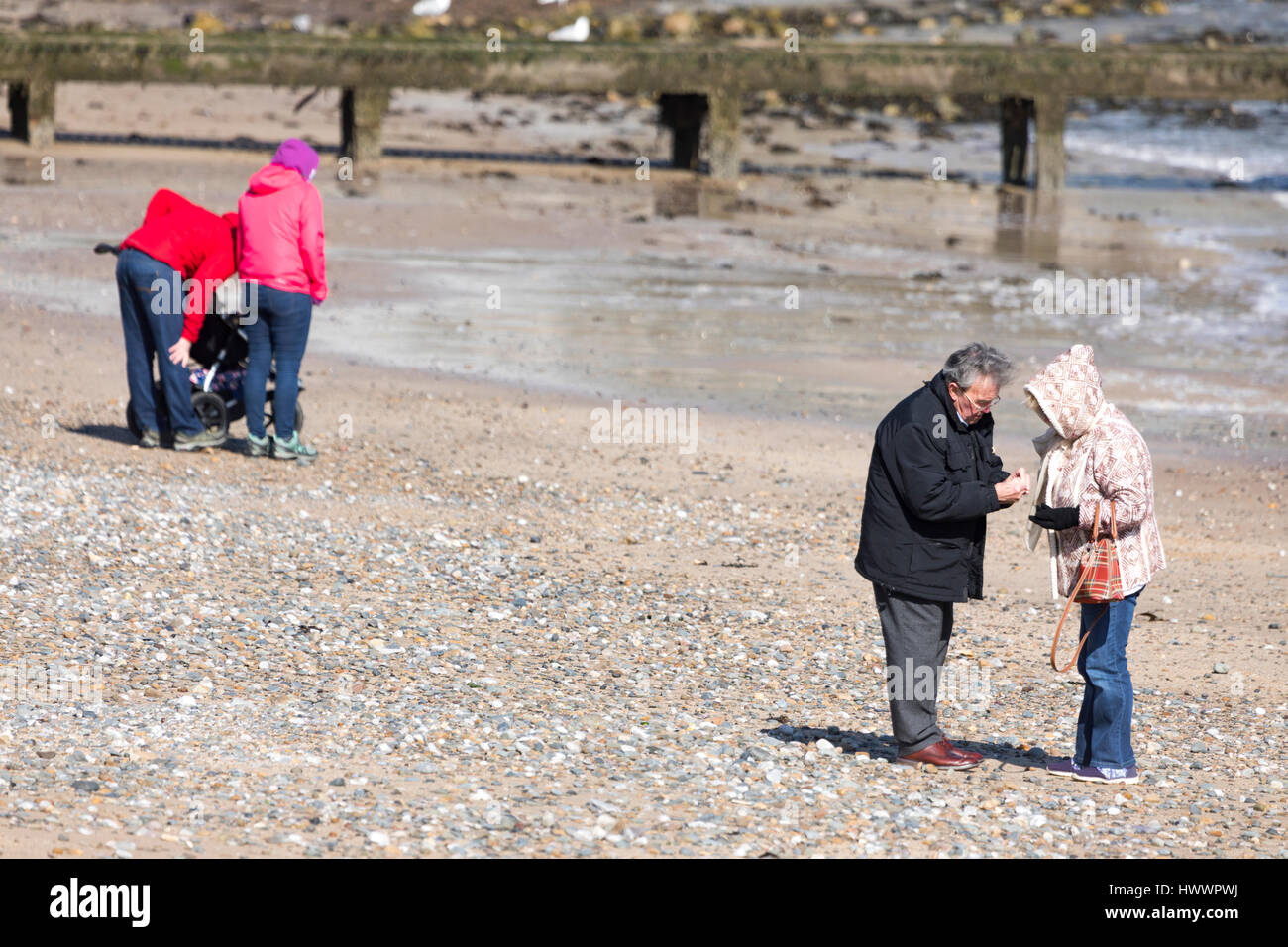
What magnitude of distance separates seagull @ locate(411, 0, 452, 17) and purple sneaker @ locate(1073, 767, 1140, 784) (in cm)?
3863

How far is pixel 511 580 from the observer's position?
365 inches

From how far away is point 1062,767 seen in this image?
675 cm

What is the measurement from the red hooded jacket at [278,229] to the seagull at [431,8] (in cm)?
3343

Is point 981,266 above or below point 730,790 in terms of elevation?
above

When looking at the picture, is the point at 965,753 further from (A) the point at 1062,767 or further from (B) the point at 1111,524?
(B) the point at 1111,524

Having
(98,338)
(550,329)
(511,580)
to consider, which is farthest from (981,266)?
(511,580)

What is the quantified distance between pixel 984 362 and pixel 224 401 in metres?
6.87

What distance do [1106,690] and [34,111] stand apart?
22111 mm

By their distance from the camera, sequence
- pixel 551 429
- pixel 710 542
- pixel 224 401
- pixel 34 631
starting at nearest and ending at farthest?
pixel 34 631 < pixel 710 542 < pixel 224 401 < pixel 551 429
